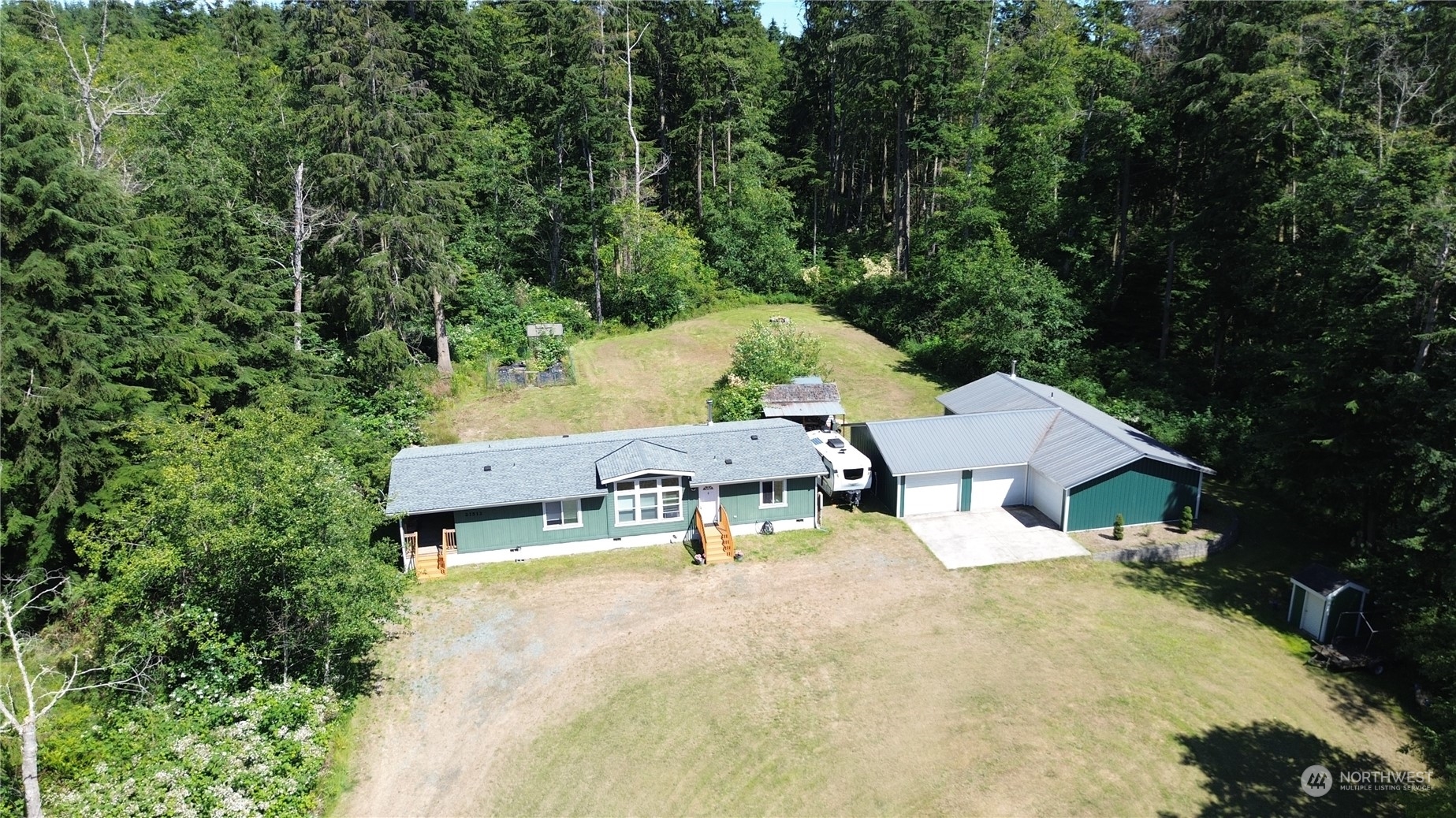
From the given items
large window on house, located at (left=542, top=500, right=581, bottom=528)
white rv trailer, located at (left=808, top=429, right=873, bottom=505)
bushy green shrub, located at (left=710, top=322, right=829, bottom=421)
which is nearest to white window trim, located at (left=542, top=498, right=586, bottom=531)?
large window on house, located at (left=542, top=500, right=581, bottom=528)

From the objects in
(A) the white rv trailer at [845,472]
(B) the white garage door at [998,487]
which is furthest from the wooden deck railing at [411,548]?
(B) the white garage door at [998,487]

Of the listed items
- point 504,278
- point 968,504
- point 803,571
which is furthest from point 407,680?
point 504,278

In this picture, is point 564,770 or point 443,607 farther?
point 443,607

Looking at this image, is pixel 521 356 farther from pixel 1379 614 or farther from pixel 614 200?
pixel 1379 614

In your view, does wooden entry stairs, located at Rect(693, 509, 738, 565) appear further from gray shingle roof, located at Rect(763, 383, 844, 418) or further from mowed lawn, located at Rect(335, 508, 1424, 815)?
gray shingle roof, located at Rect(763, 383, 844, 418)

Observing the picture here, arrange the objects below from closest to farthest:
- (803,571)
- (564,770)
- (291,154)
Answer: (564,770), (803,571), (291,154)

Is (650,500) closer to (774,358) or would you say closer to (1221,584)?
(774,358)
